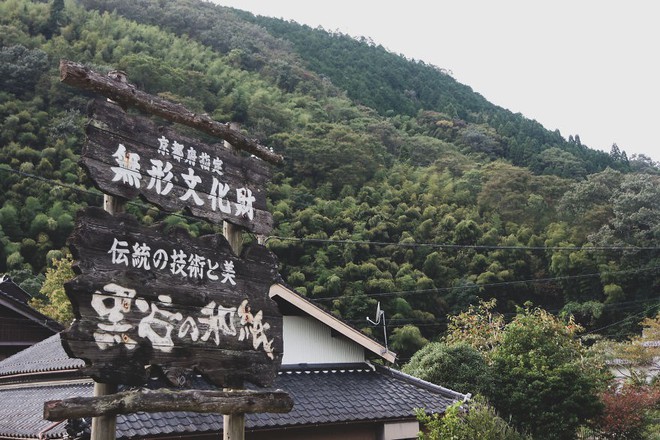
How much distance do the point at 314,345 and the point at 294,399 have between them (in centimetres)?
199

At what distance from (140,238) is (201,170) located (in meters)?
1.08

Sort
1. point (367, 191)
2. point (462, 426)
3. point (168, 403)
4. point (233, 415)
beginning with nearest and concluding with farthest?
point (168, 403), point (233, 415), point (462, 426), point (367, 191)

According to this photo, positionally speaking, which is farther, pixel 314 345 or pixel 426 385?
pixel 426 385

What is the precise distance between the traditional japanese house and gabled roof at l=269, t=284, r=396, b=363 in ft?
0.07

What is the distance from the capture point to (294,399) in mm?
11477

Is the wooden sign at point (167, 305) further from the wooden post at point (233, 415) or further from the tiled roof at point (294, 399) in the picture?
the tiled roof at point (294, 399)

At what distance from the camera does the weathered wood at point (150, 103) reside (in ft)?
16.0

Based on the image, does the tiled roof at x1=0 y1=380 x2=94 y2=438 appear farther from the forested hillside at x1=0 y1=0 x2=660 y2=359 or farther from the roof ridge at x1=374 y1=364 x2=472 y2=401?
the forested hillside at x1=0 y1=0 x2=660 y2=359

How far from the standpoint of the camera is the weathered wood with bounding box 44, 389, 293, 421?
4426 millimetres

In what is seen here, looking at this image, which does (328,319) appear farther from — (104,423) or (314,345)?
(104,423)

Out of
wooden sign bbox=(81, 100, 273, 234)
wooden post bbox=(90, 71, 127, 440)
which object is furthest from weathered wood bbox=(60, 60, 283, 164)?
wooden post bbox=(90, 71, 127, 440)

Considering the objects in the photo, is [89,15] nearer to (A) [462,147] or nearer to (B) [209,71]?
(B) [209,71]

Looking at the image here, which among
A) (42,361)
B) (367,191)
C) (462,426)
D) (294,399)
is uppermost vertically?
(367,191)

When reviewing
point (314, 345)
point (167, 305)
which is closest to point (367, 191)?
point (314, 345)
